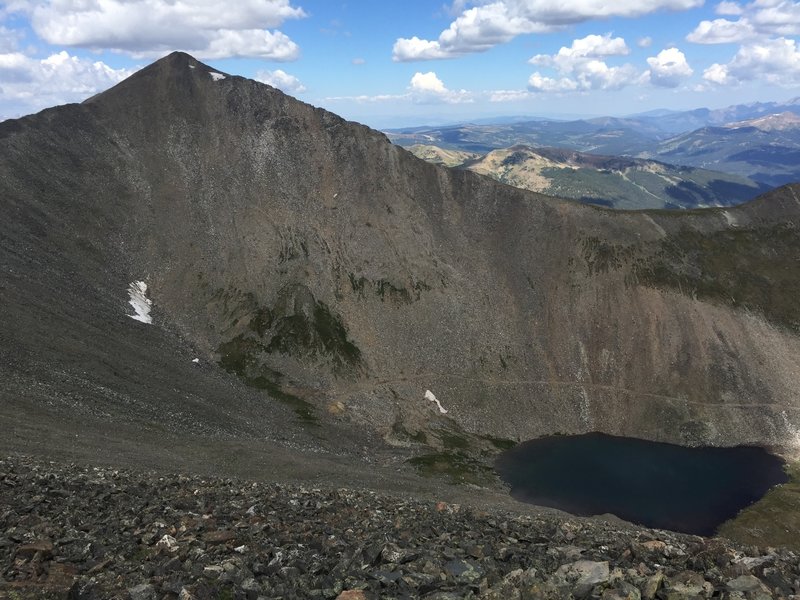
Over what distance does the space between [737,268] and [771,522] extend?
71071 mm

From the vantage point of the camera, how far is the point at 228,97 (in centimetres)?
14025

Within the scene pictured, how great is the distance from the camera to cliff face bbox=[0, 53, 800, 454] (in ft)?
332

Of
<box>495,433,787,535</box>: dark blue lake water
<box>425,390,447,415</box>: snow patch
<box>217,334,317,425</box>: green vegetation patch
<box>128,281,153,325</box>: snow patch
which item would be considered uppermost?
<box>128,281,153,325</box>: snow patch

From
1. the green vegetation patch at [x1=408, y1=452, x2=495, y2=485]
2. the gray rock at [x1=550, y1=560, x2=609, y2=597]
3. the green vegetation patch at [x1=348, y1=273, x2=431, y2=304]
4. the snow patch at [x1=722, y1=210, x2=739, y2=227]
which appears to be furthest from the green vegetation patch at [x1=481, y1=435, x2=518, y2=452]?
the snow patch at [x1=722, y1=210, x2=739, y2=227]

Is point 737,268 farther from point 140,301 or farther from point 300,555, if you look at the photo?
point 300,555

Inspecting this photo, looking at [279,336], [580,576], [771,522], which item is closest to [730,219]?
[771,522]

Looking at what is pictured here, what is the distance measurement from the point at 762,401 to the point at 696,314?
22003 millimetres

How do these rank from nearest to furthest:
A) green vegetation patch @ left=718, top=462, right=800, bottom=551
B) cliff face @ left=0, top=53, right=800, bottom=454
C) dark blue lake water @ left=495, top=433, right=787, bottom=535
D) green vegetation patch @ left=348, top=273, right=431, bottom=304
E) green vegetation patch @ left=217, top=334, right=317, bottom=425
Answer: green vegetation patch @ left=718, top=462, right=800, bottom=551 < dark blue lake water @ left=495, top=433, right=787, bottom=535 < green vegetation patch @ left=217, top=334, right=317, bottom=425 < cliff face @ left=0, top=53, right=800, bottom=454 < green vegetation patch @ left=348, top=273, right=431, bottom=304

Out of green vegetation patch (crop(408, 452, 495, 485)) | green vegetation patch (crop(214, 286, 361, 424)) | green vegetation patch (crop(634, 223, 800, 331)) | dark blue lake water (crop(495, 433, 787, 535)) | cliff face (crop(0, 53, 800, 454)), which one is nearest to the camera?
dark blue lake water (crop(495, 433, 787, 535))

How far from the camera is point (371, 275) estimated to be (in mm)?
119938

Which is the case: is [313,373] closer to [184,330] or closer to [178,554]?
[184,330]

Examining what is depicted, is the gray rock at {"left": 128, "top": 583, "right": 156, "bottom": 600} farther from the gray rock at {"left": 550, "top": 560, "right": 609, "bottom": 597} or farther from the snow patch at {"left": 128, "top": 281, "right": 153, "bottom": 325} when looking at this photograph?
the snow patch at {"left": 128, "top": 281, "right": 153, "bottom": 325}

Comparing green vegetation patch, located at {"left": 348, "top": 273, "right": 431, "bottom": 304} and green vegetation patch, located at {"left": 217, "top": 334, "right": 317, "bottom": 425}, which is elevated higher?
green vegetation patch, located at {"left": 348, "top": 273, "right": 431, "bottom": 304}

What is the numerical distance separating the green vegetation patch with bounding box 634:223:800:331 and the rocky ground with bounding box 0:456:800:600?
111 metres
